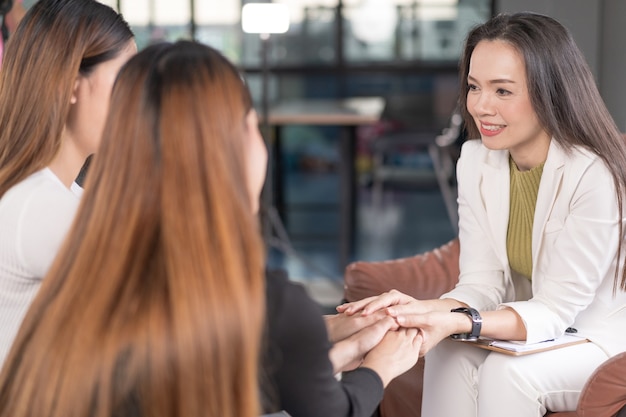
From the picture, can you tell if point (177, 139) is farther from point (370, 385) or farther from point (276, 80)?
point (276, 80)

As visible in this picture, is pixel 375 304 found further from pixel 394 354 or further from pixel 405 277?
pixel 405 277

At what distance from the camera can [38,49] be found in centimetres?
191

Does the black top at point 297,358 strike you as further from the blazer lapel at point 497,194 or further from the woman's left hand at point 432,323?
the blazer lapel at point 497,194

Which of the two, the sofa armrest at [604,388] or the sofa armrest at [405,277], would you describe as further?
the sofa armrest at [405,277]

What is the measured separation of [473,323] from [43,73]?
3.73 ft

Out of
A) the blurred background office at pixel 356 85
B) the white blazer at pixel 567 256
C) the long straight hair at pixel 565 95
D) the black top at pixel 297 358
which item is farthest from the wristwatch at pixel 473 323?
the blurred background office at pixel 356 85

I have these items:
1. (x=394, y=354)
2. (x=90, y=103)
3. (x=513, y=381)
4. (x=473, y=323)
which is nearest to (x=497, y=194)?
(x=473, y=323)

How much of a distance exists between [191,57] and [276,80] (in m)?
7.26

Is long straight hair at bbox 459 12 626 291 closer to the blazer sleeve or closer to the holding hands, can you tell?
the blazer sleeve

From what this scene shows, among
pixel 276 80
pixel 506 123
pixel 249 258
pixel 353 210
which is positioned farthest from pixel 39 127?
pixel 276 80

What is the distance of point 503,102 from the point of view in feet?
7.61

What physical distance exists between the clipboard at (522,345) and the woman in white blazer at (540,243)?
0.02 metres

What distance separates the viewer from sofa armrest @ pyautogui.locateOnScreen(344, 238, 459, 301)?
280 cm

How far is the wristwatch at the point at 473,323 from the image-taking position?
2191 millimetres
